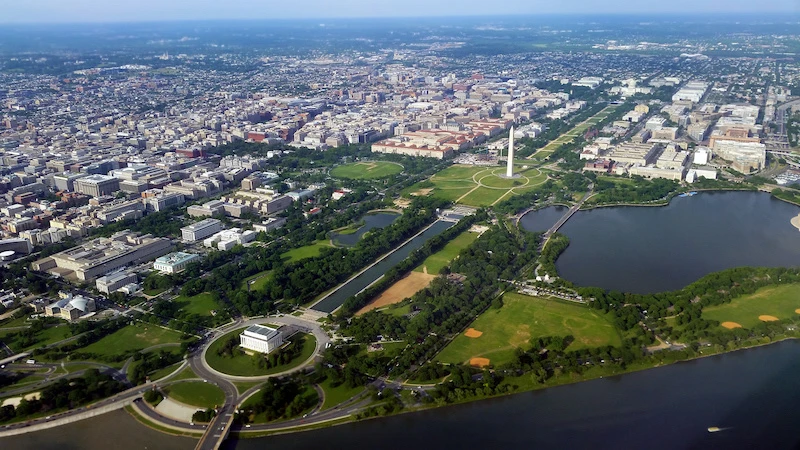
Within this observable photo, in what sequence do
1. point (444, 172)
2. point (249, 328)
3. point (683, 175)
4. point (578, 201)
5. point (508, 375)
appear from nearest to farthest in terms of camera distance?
point (508, 375)
point (249, 328)
point (578, 201)
point (683, 175)
point (444, 172)

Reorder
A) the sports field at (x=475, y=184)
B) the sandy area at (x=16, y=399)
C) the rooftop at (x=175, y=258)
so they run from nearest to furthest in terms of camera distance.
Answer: the sandy area at (x=16, y=399)
the rooftop at (x=175, y=258)
the sports field at (x=475, y=184)

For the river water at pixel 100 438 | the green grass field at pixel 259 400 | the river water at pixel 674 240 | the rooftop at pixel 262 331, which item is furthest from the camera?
the river water at pixel 674 240

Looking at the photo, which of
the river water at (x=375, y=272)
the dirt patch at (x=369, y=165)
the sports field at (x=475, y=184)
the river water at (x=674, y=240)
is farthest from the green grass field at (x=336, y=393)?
the dirt patch at (x=369, y=165)

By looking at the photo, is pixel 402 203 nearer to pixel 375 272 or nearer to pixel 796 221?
pixel 375 272

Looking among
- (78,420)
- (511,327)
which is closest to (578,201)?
(511,327)

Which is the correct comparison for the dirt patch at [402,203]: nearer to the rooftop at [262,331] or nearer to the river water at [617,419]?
the rooftop at [262,331]

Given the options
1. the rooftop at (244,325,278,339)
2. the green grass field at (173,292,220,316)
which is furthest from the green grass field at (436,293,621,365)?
the green grass field at (173,292,220,316)

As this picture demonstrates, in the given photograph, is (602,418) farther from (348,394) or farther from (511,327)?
(348,394)
